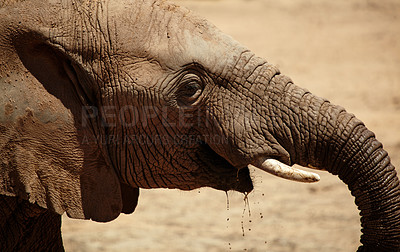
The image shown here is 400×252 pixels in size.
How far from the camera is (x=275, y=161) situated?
3316 millimetres

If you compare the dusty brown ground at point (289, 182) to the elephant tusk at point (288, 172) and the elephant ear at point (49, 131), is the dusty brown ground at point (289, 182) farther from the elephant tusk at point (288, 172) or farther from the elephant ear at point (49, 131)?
the elephant ear at point (49, 131)

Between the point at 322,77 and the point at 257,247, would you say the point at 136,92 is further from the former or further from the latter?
the point at 322,77

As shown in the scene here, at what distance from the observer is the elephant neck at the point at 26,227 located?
12.0ft

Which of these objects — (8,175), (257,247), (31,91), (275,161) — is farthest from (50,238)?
(257,247)

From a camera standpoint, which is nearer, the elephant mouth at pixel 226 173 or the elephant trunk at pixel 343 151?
Result: the elephant trunk at pixel 343 151

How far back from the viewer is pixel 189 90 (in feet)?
11.1

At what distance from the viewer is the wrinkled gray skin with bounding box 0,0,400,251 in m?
3.31

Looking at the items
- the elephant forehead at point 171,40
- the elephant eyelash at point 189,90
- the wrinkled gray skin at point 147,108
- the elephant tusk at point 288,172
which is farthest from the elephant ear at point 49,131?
the elephant tusk at point 288,172

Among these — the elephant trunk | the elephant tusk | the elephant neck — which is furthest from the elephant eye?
the elephant neck

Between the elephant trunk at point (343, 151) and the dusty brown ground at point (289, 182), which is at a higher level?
the dusty brown ground at point (289, 182)

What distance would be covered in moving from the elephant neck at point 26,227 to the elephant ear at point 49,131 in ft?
1.01

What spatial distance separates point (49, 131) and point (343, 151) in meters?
1.46

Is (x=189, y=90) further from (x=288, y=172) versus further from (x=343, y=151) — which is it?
(x=343, y=151)

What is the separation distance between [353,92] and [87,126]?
31.4ft
